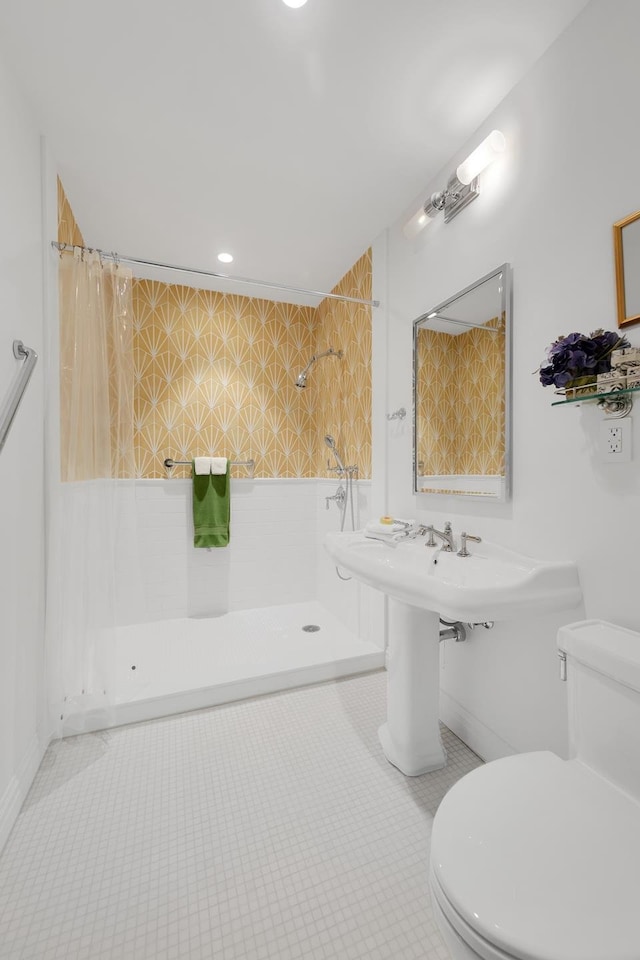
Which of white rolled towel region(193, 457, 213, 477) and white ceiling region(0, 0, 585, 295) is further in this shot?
white rolled towel region(193, 457, 213, 477)

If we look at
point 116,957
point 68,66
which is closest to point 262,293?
point 68,66

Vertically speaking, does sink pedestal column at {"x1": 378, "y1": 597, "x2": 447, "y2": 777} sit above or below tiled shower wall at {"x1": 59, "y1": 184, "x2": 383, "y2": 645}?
below

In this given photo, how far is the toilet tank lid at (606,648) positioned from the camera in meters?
0.89

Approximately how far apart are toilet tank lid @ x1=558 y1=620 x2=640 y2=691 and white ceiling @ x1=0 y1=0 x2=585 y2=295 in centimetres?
174

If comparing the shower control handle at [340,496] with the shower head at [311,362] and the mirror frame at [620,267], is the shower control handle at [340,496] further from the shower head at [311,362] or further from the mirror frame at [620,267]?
the mirror frame at [620,267]

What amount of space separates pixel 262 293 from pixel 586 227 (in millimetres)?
2272

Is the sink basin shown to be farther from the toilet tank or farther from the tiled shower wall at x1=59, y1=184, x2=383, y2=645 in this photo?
the tiled shower wall at x1=59, y1=184, x2=383, y2=645

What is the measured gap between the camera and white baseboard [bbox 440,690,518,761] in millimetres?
1559

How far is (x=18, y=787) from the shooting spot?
1.39 meters

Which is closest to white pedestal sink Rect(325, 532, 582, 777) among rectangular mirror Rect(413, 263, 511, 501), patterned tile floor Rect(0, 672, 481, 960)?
patterned tile floor Rect(0, 672, 481, 960)

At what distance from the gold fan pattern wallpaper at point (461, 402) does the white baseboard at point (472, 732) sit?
981 millimetres

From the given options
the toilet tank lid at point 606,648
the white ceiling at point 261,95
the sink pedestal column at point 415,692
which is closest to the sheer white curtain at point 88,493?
the white ceiling at point 261,95

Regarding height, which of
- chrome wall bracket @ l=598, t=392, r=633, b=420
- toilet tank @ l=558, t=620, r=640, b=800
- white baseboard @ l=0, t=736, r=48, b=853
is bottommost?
white baseboard @ l=0, t=736, r=48, b=853

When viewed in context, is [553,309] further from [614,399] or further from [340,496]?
[340,496]
